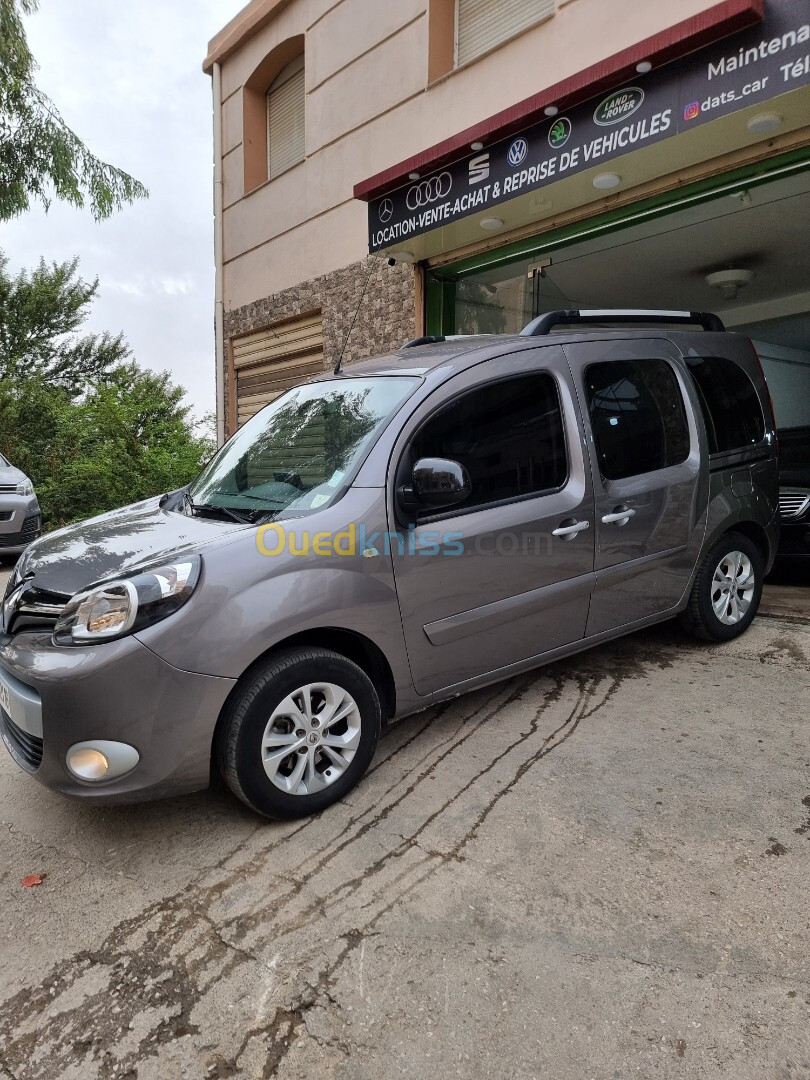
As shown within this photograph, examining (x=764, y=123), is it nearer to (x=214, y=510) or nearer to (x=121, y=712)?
(x=214, y=510)

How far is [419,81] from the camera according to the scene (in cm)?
782

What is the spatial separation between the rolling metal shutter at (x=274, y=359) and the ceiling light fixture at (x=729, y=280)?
5333mm

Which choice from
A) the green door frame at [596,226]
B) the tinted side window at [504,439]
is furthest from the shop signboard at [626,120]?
the tinted side window at [504,439]

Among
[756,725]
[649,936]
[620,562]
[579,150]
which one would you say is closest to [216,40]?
[579,150]

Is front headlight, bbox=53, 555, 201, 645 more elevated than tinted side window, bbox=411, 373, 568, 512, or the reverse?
tinted side window, bbox=411, 373, 568, 512

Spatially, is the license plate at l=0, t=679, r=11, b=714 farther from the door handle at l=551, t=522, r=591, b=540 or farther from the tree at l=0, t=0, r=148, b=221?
the tree at l=0, t=0, r=148, b=221

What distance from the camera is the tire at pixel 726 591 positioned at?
409cm

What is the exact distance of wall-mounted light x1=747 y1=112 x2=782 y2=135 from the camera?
488 cm

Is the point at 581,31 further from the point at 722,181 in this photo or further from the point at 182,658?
the point at 182,658

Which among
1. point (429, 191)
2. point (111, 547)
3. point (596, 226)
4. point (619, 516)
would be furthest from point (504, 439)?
point (429, 191)

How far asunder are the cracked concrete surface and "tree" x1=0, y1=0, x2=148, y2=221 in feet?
40.5

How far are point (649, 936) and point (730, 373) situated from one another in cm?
330

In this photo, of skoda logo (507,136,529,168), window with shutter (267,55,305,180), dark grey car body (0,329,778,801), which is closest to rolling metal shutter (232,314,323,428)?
window with shutter (267,55,305,180)

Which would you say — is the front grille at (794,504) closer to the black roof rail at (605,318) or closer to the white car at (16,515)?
the black roof rail at (605,318)
